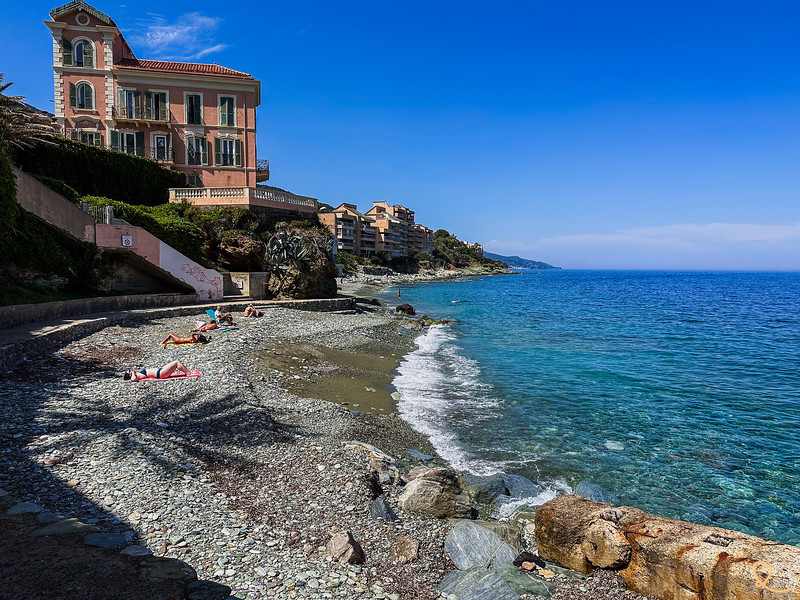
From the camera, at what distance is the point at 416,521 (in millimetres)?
6930

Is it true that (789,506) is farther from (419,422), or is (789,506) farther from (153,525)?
(153,525)

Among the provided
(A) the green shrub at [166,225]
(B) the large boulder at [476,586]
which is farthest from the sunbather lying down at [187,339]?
(B) the large boulder at [476,586]

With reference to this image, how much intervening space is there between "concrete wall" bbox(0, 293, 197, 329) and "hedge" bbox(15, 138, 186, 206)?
42.4ft

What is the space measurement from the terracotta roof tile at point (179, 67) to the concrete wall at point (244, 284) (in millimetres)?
18378

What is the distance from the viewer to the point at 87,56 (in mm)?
35156

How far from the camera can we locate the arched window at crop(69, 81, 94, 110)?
3512 centimetres

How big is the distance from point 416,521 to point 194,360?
9844 millimetres

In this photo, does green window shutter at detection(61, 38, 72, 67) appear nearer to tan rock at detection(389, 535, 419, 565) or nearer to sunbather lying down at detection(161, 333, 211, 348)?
sunbather lying down at detection(161, 333, 211, 348)

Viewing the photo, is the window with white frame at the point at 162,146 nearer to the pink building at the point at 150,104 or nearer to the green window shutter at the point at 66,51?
the pink building at the point at 150,104

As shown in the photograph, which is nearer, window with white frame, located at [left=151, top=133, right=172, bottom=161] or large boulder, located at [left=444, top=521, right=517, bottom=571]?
large boulder, located at [left=444, top=521, right=517, bottom=571]

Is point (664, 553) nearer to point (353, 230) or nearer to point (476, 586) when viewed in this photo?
point (476, 586)

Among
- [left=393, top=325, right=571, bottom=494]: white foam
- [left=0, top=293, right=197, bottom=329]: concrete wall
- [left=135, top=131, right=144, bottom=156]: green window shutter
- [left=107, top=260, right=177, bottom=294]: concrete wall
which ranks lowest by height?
[left=393, top=325, right=571, bottom=494]: white foam

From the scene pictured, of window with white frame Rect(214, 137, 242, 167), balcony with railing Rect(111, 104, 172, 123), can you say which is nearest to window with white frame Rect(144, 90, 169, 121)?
balcony with railing Rect(111, 104, 172, 123)

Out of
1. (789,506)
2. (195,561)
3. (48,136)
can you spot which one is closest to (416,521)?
(195,561)
